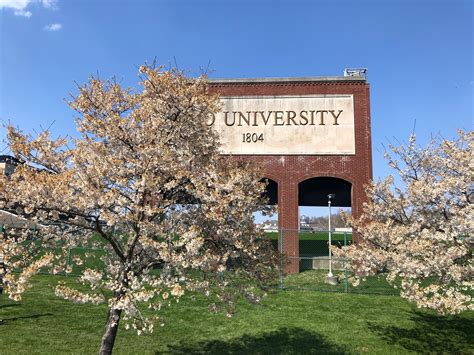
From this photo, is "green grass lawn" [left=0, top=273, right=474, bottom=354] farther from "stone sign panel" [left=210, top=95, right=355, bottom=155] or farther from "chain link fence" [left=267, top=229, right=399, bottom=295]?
"stone sign panel" [left=210, top=95, right=355, bottom=155]

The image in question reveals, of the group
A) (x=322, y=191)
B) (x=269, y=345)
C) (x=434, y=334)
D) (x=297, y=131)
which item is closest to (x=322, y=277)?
(x=434, y=334)

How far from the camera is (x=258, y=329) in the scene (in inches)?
507

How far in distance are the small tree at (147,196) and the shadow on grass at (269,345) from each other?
137 inches

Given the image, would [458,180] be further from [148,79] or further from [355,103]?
[355,103]

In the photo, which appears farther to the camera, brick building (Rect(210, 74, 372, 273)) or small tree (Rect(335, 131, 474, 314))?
brick building (Rect(210, 74, 372, 273))

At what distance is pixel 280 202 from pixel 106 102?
1440 centimetres

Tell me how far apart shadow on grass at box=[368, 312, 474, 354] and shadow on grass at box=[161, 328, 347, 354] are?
2.19 meters

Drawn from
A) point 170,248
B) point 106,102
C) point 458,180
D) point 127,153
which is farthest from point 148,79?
point 458,180

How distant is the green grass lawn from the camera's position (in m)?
11.3

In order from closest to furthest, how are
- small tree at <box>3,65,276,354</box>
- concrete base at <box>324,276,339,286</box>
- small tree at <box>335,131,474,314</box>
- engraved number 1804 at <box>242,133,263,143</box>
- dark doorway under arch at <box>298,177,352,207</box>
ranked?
small tree at <box>3,65,276,354</box>
small tree at <box>335,131,474,314</box>
concrete base at <box>324,276,339,286</box>
engraved number 1804 at <box>242,133,263,143</box>
dark doorway under arch at <box>298,177,352,207</box>

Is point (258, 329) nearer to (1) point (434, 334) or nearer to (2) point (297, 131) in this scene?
(1) point (434, 334)

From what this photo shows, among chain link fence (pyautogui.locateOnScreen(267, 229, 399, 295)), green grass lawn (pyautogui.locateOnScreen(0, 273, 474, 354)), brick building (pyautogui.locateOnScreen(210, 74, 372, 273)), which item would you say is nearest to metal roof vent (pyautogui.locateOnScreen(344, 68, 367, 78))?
brick building (pyautogui.locateOnScreen(210, 74, 372, 273))

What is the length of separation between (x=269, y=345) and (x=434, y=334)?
567 centimetres

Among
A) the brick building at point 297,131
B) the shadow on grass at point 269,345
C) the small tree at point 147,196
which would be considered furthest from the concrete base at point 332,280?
the small tree at point 147,196
